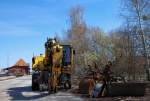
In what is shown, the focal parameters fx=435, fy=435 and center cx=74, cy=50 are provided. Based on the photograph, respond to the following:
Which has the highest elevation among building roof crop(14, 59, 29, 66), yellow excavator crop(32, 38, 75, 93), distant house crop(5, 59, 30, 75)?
building roof crop(14, 59, 29, 66)

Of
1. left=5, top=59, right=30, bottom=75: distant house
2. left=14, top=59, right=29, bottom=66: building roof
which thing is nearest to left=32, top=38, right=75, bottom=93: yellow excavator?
left=5, top=59, right=30, bottom=75: distant house

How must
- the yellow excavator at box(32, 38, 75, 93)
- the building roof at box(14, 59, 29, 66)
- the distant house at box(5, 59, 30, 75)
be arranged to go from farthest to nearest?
1. the building roof at box(14, 59, 29, 66)
2. the distant house at box(5, 59, 30, 75)
3. the yellow excavator at box(32, 38, 75, 93)

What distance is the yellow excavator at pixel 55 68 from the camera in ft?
95.1

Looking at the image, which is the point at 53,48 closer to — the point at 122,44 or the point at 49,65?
the point at 49,65

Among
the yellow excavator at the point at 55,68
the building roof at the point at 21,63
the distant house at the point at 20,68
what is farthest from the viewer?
the building roof at the point at 21,63

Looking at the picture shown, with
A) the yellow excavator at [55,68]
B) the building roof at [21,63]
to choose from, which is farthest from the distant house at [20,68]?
the yellow excavator at [55,68]

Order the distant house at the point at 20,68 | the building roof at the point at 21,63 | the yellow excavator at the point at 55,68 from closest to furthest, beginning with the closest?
1. the yellow excavator at the point at 55,68
2. the distant house at the point at 20,68
3. the building roof at the point at 21,63

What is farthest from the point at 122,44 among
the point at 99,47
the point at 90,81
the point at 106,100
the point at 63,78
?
the point at 99,47

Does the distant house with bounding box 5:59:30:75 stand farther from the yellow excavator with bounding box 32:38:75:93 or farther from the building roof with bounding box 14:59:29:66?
the yellow excavator with bounding box 32:38:75:93

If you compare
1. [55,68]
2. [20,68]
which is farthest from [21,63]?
[55,68]

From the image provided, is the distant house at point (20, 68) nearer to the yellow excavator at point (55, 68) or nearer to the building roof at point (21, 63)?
the building roof at point (21, 63)

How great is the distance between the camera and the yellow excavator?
29.0 meters

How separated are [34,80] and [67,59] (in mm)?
3861

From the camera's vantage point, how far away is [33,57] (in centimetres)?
3641
